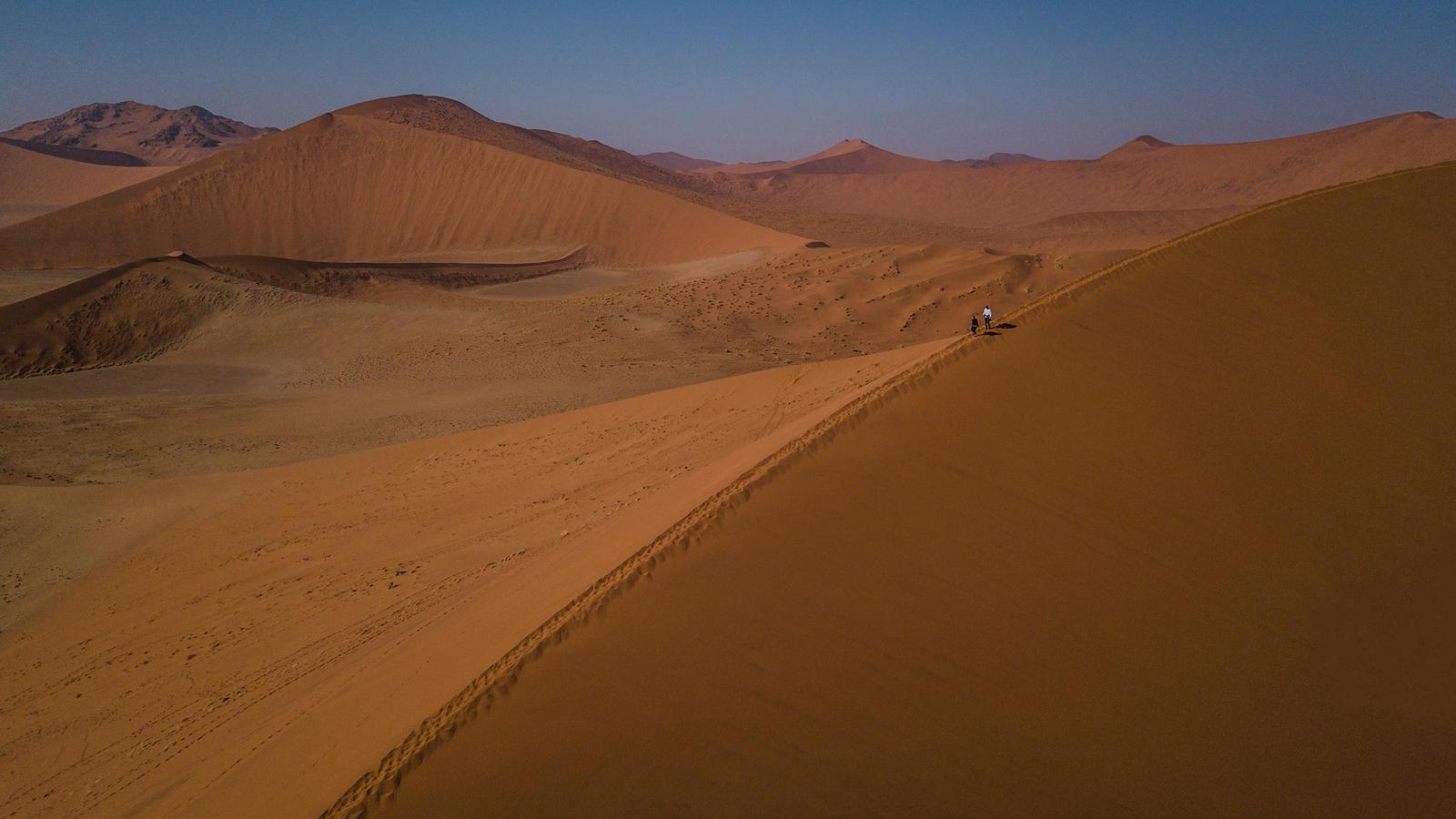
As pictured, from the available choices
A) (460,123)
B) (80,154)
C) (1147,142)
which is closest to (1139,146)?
(1147,142)

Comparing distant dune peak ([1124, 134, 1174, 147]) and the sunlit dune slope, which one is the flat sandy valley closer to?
the sunlit dune slope

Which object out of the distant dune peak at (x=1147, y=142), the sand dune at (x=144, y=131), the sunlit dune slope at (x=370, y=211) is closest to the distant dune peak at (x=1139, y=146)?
the distant dune peak at (x=1147, y=142)

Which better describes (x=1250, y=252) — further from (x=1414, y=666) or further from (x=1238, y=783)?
(x=1238, y=783)

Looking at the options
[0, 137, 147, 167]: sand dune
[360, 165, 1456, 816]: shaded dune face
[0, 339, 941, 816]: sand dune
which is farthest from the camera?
[0, 137, 147, 167]: sand dune

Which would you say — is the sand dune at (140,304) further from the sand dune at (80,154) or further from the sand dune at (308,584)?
the sand dune at (80,154)

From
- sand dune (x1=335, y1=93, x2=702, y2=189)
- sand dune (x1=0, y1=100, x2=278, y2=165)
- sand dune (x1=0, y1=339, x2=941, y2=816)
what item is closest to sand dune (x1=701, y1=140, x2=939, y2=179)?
sand dune (x1=335, y1=93, x2=702, y2=189)

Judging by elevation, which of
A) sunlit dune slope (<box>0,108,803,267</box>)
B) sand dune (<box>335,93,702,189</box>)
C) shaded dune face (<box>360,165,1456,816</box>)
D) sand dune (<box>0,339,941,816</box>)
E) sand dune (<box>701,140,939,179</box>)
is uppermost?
sand dune (<box>701,140,939,179</box>)

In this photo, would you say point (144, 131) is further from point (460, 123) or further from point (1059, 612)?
point (1059, 612)
